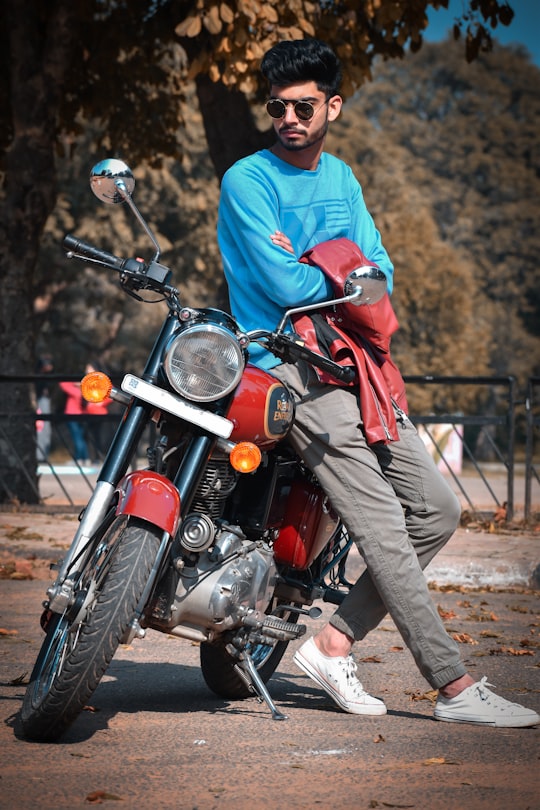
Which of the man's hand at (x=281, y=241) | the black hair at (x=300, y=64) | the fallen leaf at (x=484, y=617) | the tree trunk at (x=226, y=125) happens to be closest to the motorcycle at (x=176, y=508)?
the man's hand at (x=281, y=241)

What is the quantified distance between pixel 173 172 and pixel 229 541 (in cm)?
2987

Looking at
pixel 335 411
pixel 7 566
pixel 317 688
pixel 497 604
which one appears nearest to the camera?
pixel 335 411

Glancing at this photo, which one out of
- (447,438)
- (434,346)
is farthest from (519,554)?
(434,346)

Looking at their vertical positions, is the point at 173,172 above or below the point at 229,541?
above

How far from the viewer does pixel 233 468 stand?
4.25 meters

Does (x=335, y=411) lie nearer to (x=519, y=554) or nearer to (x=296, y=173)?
(x=296, y=173)

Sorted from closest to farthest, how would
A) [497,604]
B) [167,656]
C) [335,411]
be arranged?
[335,411]
[167,656]
[497,604]

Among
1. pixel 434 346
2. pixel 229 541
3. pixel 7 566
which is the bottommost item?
pixel 7 566

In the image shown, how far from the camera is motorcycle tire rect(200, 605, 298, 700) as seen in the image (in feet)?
15.4

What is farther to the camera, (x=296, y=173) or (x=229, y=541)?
(x=296, y=173)

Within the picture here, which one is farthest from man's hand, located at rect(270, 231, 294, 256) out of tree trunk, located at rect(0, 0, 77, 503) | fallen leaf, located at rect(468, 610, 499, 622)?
tree trunk, located at rect(0, 0, 77, 503)

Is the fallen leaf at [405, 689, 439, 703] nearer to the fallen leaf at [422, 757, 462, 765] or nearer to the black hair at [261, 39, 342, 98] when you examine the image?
the fallen leaf at [422, 757, 462, 765]

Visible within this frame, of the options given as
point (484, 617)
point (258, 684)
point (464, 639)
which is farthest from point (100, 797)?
point (484, 617)

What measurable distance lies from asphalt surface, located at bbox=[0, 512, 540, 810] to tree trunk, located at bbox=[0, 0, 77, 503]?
588 cm
